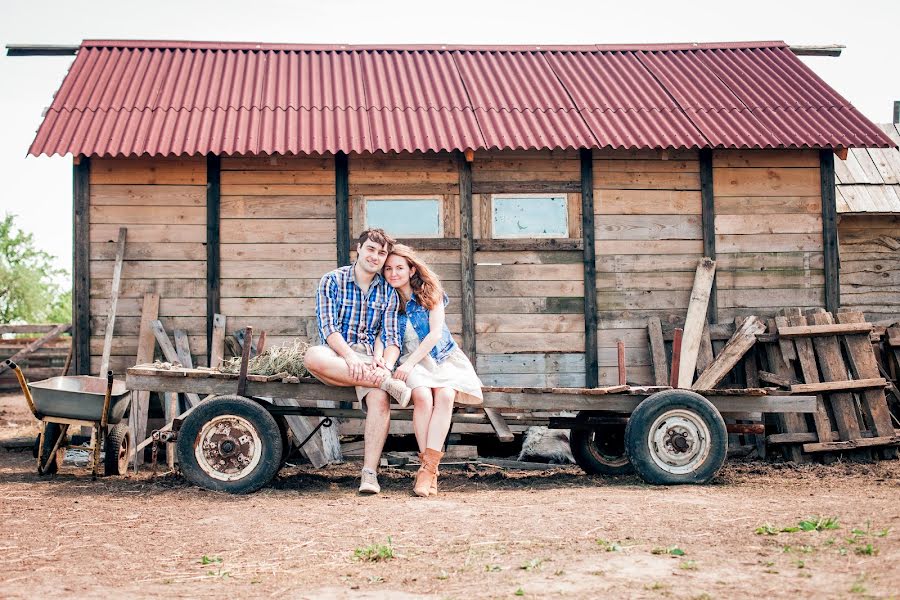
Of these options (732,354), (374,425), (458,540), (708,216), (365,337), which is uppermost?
(708,216)

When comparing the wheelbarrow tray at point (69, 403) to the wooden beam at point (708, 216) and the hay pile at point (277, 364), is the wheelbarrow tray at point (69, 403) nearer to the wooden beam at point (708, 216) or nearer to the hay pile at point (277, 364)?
the hay pile at point (277, 364)

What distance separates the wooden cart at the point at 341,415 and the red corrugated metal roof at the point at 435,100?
2.97 m

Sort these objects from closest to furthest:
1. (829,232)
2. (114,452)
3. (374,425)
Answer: (374,425)
(114,452)
(829,232)

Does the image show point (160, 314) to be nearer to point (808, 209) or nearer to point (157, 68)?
point (157, 68)

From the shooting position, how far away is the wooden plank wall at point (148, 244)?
30.0 ft

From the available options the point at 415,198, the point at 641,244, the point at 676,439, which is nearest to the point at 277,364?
the point at 415,198

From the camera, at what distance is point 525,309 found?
9430mm

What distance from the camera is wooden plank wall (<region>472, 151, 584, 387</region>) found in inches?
369

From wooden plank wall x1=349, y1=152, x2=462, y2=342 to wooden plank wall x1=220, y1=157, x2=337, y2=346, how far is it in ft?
0.94

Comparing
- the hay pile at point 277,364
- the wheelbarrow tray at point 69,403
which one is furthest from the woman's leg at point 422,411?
the wheelbarrow tray at point 69,403

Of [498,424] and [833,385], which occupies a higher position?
[833,385]

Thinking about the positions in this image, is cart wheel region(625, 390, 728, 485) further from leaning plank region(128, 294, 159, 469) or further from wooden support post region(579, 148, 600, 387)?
leaning plank region(128, 294, 159, 469)

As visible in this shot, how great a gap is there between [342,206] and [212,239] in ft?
4.72

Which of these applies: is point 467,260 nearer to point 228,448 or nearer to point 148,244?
point 148,244
